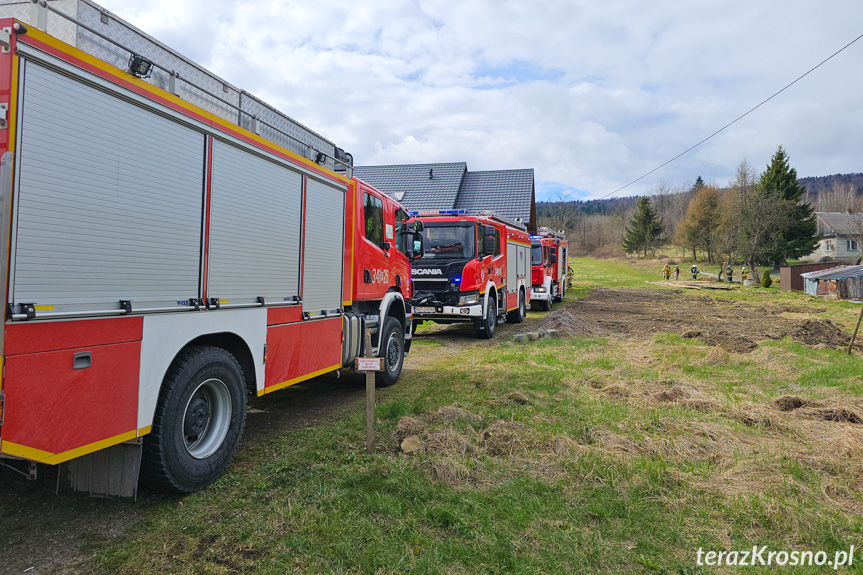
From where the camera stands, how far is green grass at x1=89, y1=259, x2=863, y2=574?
10.2ft

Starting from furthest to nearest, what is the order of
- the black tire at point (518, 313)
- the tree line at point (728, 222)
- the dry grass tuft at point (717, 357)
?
the tree line at point (728, 222) → the black tire at point (518, 313) → the dry grass tuft at point (717, 357)

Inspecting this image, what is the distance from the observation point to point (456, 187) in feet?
95.2

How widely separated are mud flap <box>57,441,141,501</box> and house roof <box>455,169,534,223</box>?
25593 millimetres

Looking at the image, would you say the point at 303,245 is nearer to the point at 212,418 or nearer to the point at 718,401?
the point at 212,418

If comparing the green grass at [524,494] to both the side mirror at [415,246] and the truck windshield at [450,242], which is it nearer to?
the side mirror at [415,246]

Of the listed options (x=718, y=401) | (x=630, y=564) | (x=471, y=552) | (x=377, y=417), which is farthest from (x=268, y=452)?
(x=718, y=401)

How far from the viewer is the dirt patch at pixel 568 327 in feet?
44.0

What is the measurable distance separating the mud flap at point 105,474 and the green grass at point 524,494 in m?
0.30

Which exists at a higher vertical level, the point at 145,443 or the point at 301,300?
the point at 301,300

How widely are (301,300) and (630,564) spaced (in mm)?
3717

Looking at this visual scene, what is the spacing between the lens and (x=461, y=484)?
411 centimetres
